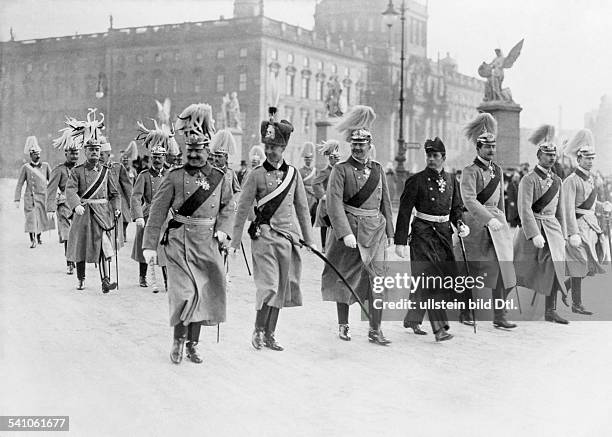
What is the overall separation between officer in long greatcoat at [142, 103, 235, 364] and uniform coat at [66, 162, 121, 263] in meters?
3.91

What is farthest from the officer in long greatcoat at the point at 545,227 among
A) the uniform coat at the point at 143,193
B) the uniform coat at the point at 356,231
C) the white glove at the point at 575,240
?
the uniform coat at the point at 143,193

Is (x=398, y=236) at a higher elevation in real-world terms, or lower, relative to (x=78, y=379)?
higher

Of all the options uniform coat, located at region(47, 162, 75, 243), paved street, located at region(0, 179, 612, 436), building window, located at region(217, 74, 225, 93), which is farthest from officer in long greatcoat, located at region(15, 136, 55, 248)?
building window, located at region(217, 74, 225, 93)

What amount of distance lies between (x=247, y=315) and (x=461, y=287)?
8.26ft

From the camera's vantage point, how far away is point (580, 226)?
33.6ft

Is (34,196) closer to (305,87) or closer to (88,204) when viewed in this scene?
(88,204)

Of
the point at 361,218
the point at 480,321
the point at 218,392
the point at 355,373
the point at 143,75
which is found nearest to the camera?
the point at 218,392

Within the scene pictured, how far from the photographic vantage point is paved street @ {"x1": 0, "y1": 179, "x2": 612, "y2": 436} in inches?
248

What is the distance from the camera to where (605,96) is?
32.3 ft

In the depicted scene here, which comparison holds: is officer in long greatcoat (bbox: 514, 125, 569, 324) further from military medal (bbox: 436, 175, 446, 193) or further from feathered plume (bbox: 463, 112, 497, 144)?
military medal (bbox: 436, 175, 446, 193)

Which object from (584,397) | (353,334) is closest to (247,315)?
(353,334)

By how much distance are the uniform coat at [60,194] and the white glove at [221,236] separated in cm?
598

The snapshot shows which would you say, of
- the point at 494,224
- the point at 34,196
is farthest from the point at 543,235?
the point at 34,196

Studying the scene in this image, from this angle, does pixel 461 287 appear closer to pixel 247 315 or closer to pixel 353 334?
pixel 353 334
